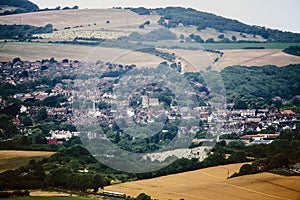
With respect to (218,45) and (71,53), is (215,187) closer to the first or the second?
(71,53)

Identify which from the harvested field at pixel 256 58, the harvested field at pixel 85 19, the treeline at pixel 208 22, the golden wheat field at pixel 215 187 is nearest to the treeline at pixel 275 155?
the golden wheat field at pixel 215 187

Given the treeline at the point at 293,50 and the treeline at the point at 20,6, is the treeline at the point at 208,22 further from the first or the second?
the treeline at the point at 20,6

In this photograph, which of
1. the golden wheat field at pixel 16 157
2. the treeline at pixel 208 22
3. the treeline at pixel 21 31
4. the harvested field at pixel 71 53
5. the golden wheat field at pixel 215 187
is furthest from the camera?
the treeline at pixel 21 31

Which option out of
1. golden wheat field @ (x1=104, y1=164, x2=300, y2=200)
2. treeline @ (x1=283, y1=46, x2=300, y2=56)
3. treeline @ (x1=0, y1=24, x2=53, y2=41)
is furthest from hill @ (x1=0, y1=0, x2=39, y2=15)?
golden wheat field @ (x1=104, y1=164, x2=300, y2=200)

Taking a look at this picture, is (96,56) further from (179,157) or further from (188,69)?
(179,157)

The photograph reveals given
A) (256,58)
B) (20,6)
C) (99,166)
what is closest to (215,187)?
(99,166)

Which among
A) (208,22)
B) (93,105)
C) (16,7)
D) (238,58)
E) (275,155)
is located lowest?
(275,155)
